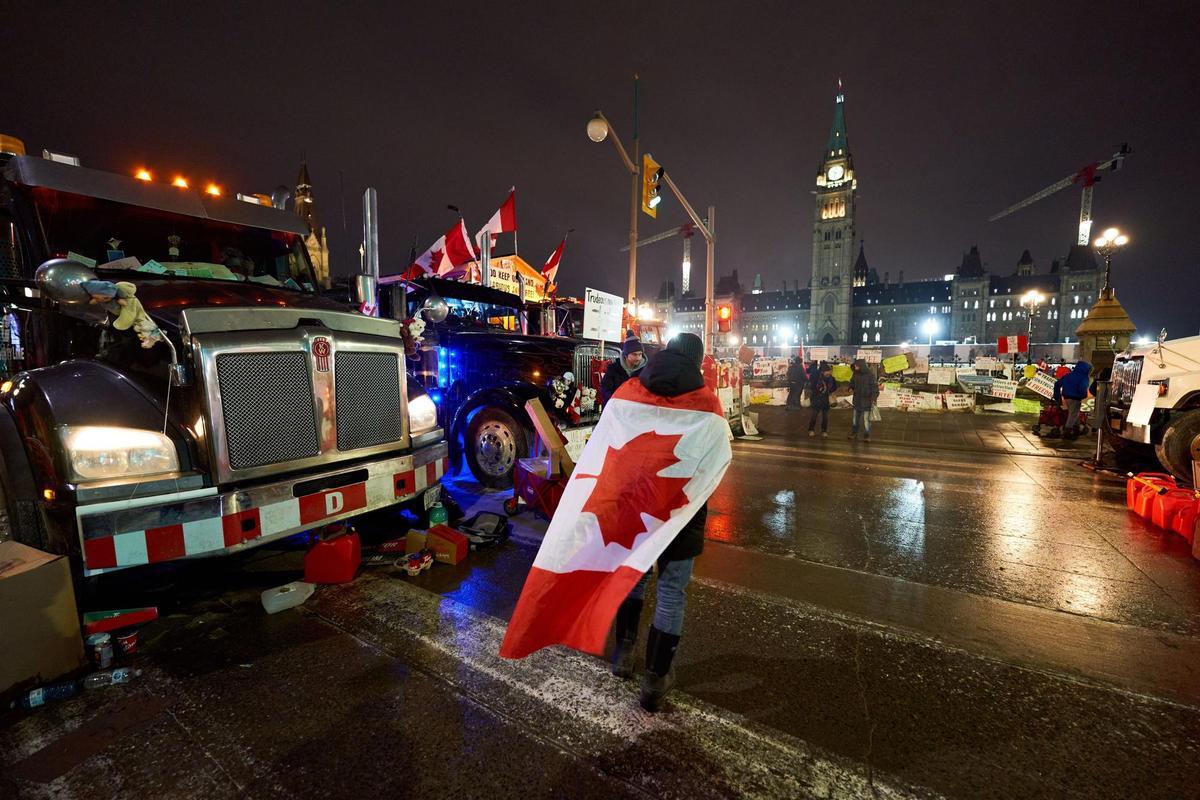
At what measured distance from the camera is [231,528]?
3.19 meters

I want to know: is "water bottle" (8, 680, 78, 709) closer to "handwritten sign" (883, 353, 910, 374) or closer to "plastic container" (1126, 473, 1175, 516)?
"plastic container" (1126, 473, 1175, 516)

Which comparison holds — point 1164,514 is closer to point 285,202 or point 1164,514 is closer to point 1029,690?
point 1029,690

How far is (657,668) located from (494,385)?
453 cm

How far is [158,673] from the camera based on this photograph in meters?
2.82

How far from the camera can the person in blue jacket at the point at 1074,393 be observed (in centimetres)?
1148

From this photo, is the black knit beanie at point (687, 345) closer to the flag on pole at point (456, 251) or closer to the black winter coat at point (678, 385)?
the black winter coat at point (678, 385)

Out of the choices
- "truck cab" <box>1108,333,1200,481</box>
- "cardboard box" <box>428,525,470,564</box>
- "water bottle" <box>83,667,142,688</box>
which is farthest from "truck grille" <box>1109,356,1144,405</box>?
"water bottle" <box>83,667,142,688</box>

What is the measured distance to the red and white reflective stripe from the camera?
2898 mm

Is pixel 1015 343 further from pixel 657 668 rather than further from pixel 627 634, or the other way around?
pixel 657 668

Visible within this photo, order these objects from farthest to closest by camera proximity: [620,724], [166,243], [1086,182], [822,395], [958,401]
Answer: [1086,182], [958,401], [822,395], [166,243], [620,724]

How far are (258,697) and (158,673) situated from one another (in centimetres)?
70

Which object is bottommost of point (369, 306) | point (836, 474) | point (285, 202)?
point (836, 474)

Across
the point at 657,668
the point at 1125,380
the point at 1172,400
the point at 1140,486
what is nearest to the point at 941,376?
the point at 1125,380

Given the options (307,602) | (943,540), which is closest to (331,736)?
(307,602)
